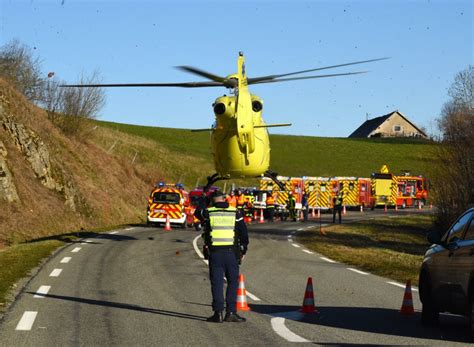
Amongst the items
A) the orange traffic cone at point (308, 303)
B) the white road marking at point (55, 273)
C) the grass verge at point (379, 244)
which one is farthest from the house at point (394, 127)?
the orange traffic cone at point (308, 303)

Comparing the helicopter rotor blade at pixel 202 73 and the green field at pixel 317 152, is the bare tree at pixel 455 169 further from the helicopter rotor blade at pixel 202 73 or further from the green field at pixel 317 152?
the green field at pixel 317 152

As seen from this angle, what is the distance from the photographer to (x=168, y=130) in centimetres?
11369

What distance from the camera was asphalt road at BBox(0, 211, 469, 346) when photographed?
10086 mm

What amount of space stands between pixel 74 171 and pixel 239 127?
2485 cm

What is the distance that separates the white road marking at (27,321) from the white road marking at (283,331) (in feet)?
10.3

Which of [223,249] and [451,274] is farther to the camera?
[223,249]

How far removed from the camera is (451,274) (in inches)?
423

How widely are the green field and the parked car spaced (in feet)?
262

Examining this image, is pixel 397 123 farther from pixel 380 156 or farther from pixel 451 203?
pixel 451 203

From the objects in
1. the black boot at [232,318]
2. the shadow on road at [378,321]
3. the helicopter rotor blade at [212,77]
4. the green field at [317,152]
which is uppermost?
the green field at [317,152]

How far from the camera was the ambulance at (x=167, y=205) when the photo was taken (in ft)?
125

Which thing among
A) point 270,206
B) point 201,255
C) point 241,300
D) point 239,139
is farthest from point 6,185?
point 270,206

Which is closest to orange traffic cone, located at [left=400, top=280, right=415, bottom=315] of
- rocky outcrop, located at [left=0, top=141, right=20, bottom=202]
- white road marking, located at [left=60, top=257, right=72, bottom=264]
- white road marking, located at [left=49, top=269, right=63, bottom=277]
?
white road marking, located at [left=49, top=269, right=63, bottom=277]

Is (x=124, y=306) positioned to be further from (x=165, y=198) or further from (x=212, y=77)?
(x=165, y=198)
